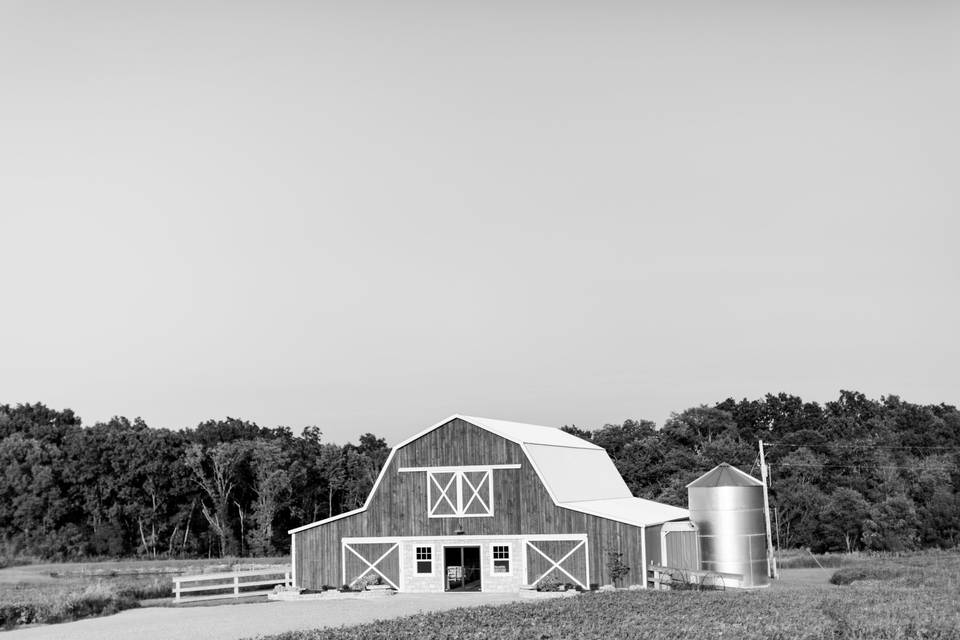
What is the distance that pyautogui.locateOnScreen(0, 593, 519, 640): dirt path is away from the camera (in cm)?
2588

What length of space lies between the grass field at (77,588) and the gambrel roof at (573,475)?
257 inches

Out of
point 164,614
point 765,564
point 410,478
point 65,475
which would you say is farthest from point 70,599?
point 65,475

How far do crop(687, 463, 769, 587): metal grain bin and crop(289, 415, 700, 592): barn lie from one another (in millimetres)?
692

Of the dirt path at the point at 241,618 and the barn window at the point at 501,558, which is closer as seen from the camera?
the dirt path at the point at 241,618

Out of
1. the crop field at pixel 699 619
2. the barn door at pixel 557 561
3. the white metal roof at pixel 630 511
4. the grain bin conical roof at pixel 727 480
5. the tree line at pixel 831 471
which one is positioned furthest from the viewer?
the tree line at pixel 831 471

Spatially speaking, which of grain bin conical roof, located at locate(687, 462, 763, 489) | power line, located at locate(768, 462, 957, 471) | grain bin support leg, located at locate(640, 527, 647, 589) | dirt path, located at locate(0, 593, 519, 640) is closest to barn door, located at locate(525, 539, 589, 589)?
dirt path, located at locate(0, 593, 519, 640)

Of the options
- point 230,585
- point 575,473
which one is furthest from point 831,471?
point 230,585

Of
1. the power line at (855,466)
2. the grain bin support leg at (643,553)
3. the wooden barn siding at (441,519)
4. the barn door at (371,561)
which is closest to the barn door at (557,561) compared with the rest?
the wooden barn siding at (441,519)

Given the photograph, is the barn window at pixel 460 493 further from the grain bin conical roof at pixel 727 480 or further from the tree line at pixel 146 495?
the tree line at pixel 146 495


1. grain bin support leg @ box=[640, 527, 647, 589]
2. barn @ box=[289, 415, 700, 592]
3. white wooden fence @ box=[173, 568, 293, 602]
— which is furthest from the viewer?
white wooden fence @ box=[173, 568, 293, 602]

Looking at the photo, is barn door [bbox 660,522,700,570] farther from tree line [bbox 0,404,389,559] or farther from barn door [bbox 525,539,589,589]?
tree line [bbox 0,404,389,559]

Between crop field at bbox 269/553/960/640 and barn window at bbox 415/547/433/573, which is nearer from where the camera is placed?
crop field at bbox 269/553/960/640

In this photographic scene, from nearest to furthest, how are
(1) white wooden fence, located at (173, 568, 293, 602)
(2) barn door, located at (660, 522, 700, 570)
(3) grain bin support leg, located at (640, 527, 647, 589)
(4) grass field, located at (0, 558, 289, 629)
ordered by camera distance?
(4) grass field, located at (0, 558, 289, 629), (3) grain bin support leg, located at (640, 527, 647, 589), (2) barn door, located at (660, 522, 700, 570), (1) white wooden fence, located at (173, 568, 293, 602)

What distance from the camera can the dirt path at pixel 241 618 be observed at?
84.9 ft
